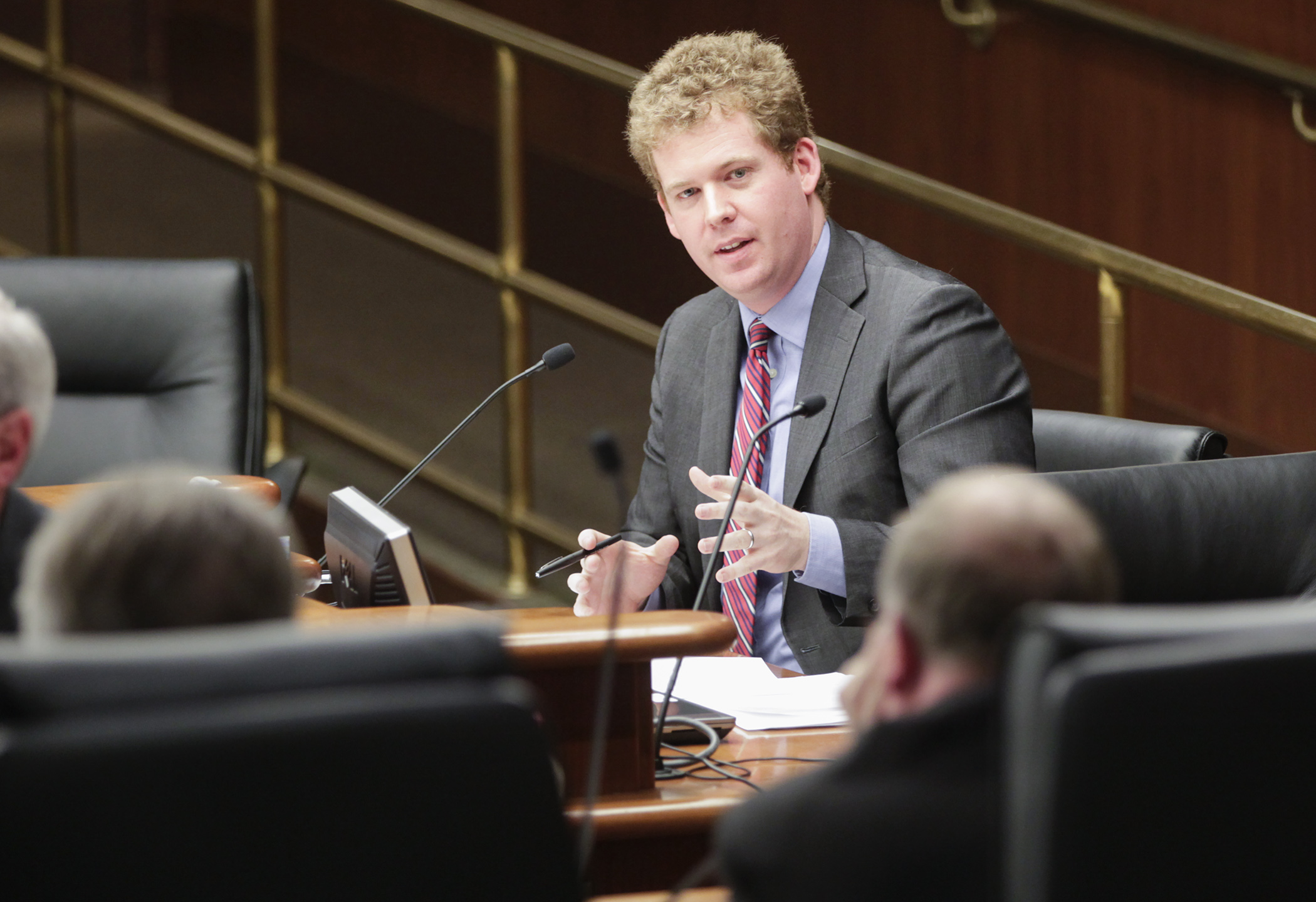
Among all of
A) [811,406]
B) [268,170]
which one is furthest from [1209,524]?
[268,170]

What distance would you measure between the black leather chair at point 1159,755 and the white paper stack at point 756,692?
1.86 feet

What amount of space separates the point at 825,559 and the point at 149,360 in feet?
4.58

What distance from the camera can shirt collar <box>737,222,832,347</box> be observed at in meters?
2.01

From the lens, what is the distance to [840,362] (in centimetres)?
194

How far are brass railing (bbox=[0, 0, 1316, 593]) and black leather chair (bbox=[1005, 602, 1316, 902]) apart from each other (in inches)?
65.7

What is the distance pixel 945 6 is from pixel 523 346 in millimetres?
1408

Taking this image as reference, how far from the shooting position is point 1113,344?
2418 millimetres

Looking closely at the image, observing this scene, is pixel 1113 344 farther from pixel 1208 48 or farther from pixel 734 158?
pixel 1208 48

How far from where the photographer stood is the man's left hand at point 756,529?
5.27 feet

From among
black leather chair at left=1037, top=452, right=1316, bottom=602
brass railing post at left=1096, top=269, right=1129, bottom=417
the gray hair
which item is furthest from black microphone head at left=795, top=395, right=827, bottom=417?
brass railing post at left=1096, top=269, right=1129, bottom=417

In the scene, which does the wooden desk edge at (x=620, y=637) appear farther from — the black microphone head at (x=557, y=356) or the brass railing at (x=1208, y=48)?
the brass railing at (x=1208, y=48)

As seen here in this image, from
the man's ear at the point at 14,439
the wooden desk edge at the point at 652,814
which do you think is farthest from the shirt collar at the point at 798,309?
the man's ear at the point at 14,439

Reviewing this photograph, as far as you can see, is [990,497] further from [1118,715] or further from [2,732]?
[2,732]

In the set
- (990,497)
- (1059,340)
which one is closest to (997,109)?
(1059,340)
